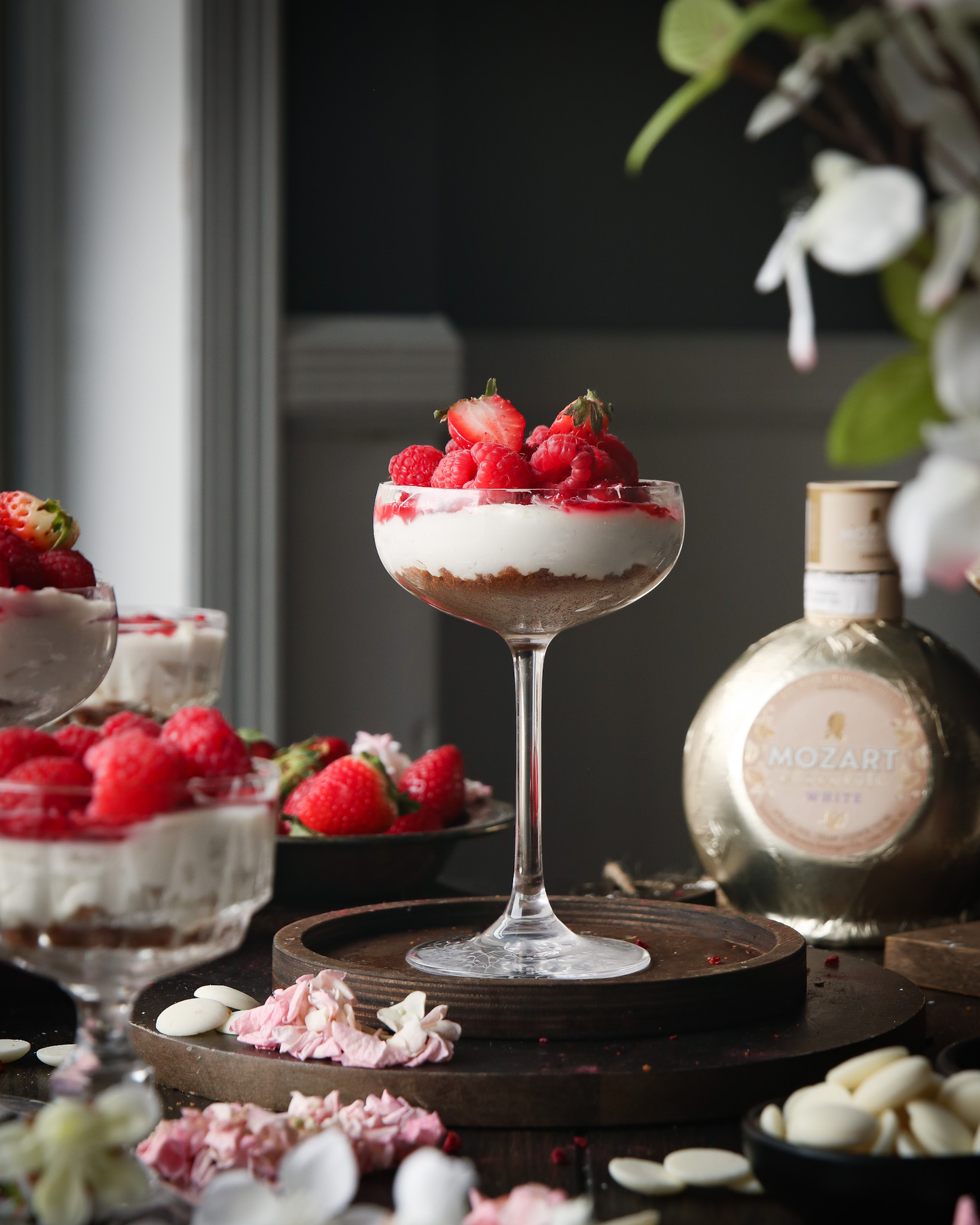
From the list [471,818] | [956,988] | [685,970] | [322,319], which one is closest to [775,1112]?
[685,970]

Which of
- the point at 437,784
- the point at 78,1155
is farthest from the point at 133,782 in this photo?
the point at 437,784

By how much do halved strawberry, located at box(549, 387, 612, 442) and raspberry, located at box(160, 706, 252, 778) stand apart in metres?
0.39

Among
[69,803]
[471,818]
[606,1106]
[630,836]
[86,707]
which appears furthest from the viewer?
[630,836]

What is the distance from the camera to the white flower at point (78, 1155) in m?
0.52

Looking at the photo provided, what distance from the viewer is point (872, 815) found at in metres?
1.07

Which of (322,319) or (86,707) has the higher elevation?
(322,319)

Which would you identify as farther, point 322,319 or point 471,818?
point 322,319

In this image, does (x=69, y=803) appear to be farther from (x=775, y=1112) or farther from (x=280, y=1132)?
(x=775, y=1112)

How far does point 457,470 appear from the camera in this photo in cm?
93

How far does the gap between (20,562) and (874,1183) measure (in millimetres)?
603

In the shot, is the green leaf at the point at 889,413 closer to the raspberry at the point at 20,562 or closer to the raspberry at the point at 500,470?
the raspberry at the point at 500,470

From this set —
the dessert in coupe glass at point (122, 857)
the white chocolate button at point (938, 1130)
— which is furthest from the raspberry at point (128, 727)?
the white chocolate button at point (938, 1130)

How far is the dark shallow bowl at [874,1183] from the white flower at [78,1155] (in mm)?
254

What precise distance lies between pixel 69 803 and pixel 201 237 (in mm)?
1987
